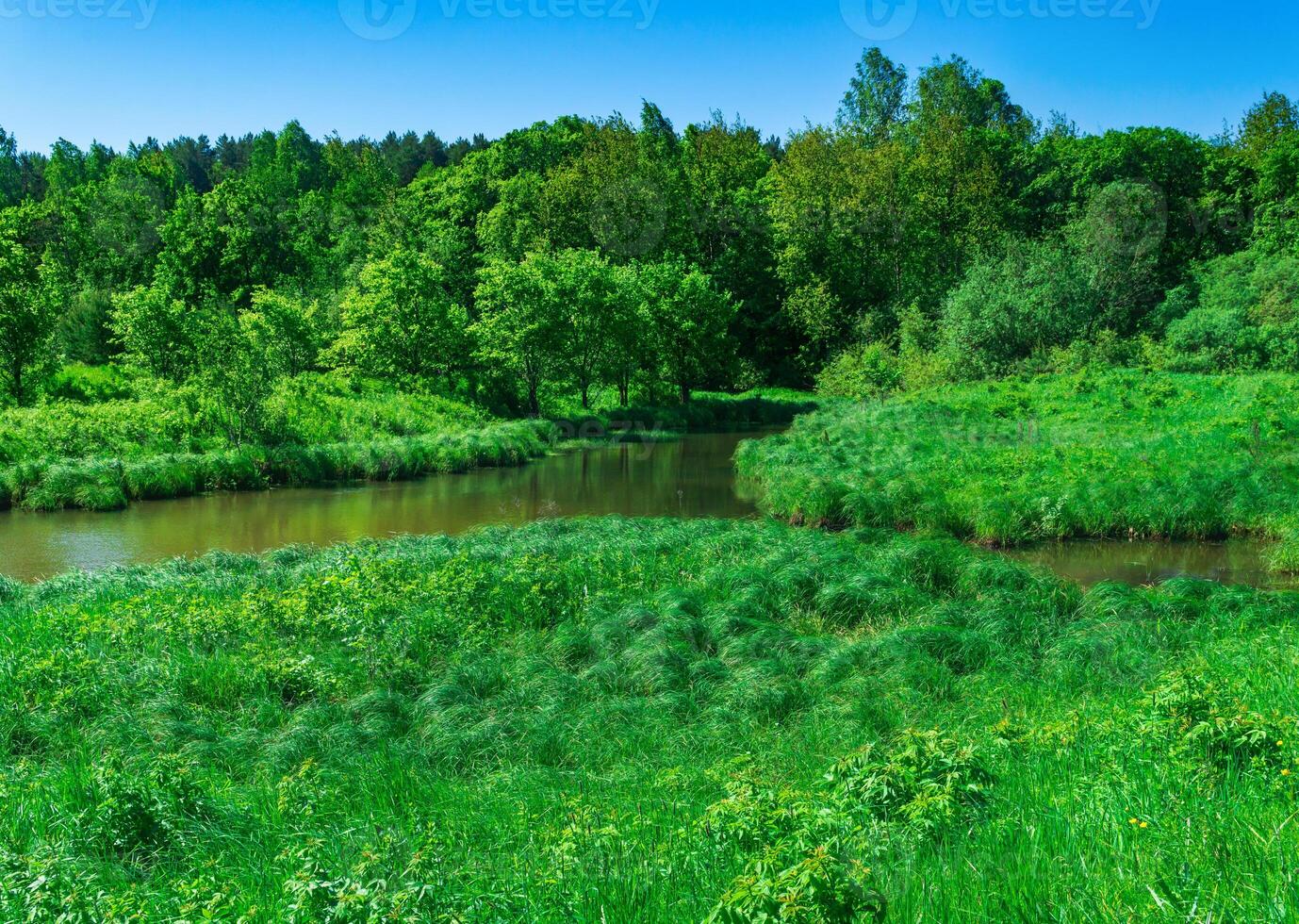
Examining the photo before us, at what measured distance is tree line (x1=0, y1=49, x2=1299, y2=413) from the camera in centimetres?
3794

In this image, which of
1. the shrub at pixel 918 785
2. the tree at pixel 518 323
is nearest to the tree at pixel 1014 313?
the tree at pixel 518 323

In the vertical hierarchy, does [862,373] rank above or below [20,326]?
below

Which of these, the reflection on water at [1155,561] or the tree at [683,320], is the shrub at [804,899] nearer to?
the reflection on water at [1155,561]

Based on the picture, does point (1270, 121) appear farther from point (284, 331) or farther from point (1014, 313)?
point (284, 331)

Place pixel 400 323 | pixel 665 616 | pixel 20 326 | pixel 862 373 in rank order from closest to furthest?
pixel 665 616, pixel 20 326, pixel 400 323, pixel 862 373

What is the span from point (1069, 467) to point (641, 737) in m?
13.9

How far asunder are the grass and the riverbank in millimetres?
10166

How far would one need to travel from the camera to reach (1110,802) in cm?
429

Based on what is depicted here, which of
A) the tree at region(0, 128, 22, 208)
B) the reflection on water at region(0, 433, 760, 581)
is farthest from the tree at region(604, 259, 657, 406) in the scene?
the tree at region(0, 128, 22, 208)

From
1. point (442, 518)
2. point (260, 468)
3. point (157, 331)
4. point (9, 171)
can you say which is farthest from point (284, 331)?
point (9, 171)

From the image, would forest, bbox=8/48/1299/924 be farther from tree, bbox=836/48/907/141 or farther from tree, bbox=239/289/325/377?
tree, bbox=836/48/907/141

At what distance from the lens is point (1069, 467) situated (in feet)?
60.3

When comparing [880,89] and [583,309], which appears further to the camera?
[880,89]

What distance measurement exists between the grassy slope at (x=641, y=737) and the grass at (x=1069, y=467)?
3.58 meters
